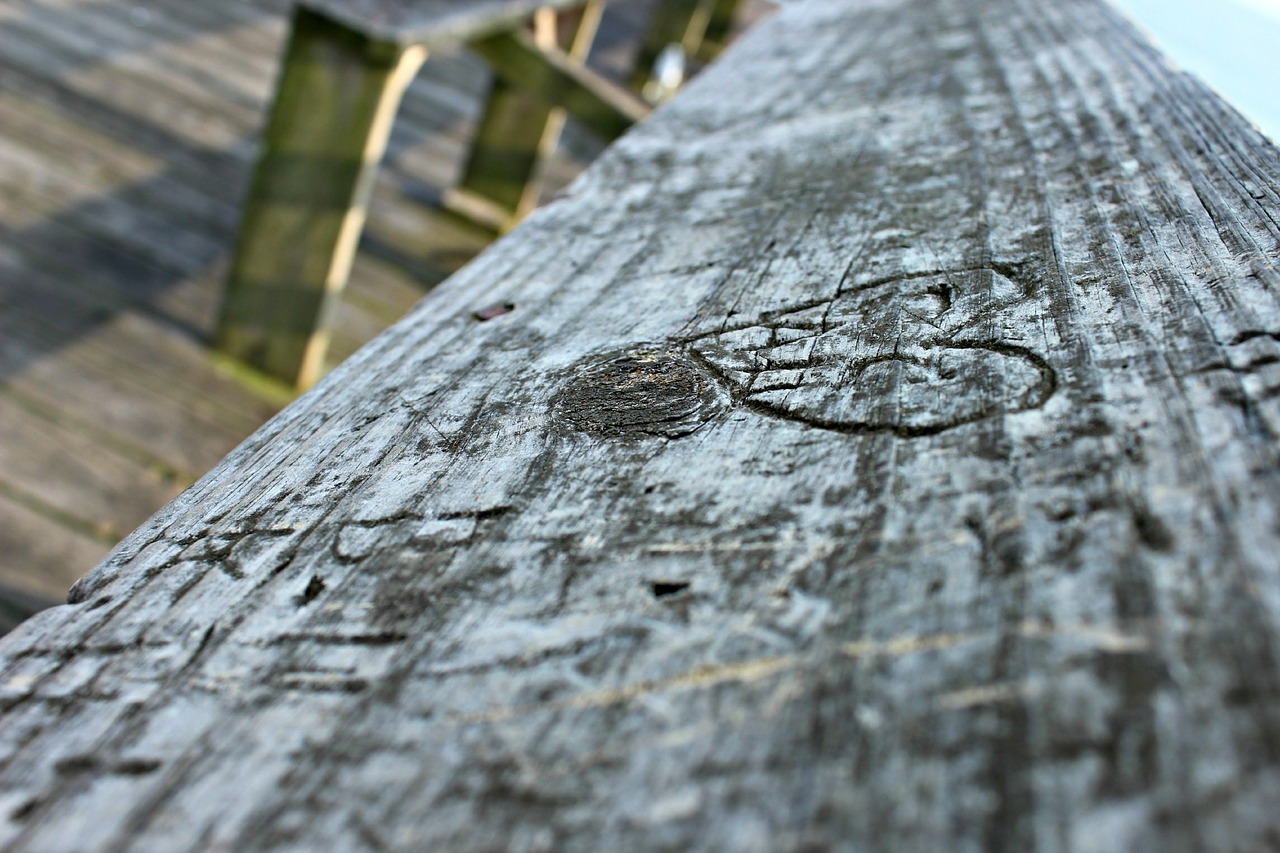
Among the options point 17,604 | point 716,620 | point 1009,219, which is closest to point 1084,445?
point 716,620

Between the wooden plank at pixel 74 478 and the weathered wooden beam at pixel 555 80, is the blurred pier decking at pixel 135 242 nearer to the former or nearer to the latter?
the wooden plank at pixel 74 478

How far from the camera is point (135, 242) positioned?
142 inches

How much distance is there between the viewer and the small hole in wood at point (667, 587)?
0.38 metres

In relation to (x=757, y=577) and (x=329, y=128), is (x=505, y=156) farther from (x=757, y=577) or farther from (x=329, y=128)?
(x=757, y=577)

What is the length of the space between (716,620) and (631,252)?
18.8 inches

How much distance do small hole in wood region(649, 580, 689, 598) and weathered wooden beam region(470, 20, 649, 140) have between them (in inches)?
120

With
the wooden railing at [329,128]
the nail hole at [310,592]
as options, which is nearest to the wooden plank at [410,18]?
the wooden railing at [329,128]

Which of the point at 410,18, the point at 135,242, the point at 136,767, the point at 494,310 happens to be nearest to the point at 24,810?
the point at 136,767

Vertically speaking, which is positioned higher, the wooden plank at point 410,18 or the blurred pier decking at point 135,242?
the wooden plank at point 410,18

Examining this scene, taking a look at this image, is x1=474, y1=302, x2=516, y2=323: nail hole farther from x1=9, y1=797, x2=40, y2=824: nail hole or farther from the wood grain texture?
x1=9, y1=797, x2=40, y2=824: nail hole

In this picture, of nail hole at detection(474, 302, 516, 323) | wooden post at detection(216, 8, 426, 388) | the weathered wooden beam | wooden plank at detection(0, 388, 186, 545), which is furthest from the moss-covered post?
nail hole at detection(474, 302, 516, 323)

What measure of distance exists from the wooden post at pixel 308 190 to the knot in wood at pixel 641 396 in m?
2.24

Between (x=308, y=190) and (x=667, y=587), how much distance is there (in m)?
2.74

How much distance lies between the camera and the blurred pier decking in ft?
8.86
